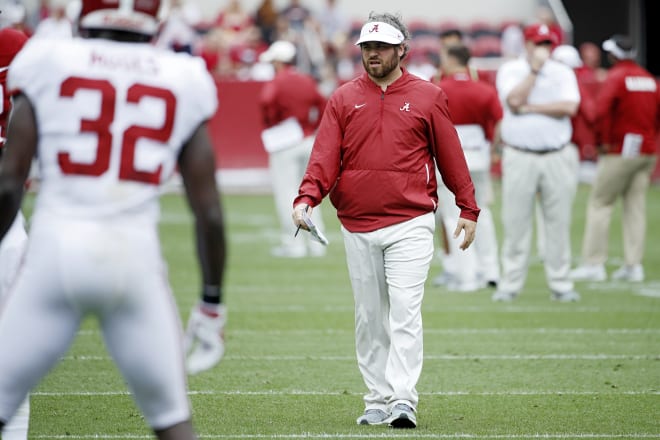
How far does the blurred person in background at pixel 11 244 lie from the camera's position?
17.5ft

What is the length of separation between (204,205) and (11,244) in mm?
1881

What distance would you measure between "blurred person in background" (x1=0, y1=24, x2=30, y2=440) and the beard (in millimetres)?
1740

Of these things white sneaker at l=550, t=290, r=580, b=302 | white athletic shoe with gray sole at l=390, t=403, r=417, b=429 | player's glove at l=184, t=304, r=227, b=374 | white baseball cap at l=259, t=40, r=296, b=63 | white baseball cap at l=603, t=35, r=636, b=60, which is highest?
player's glove at l=184, t=304, r=227, b=374

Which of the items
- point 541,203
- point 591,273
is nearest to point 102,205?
point 541,203

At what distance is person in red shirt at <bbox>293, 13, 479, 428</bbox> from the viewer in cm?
652

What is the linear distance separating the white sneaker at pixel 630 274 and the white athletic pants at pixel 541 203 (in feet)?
5.34

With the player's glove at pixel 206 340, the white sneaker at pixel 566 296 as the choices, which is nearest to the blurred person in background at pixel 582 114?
the white sneaker at pixel 566 296

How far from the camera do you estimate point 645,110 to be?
1284 cm

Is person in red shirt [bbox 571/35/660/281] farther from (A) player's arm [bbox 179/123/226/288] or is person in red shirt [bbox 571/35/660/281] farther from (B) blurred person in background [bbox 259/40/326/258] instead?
(A) player's arm [bbox 179/123/226/288]

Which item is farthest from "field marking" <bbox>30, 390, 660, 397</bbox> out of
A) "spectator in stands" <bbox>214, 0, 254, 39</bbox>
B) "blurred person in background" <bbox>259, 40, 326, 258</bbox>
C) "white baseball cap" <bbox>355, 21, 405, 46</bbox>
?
"spectator in stands" <bbox>214, 0, 254, 39</bbox>

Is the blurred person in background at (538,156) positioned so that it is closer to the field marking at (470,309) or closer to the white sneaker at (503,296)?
the white sneaker at (503,296)

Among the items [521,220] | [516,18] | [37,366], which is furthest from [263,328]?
[516,18]

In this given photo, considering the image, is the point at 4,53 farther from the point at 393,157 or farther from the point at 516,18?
the point at 516,18

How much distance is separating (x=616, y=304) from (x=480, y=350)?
273 centimetres
